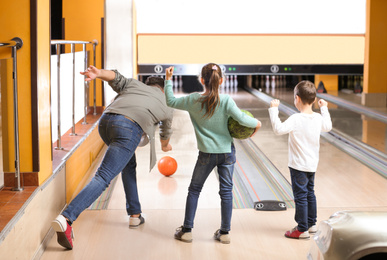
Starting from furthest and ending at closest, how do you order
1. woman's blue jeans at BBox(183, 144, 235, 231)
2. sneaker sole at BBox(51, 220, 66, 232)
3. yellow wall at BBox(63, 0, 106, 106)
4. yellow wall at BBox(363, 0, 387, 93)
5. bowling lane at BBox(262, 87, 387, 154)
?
yellow wall at BBox(363, 0, 387, 93) < yellow wall at BBox(63, 0, 106, 106) < bowling lane at BBox(262, 87, 387, 154) < woman's blue jeans at BBox(183, 144, 235, 231) < sneaker sole at BBox(51, 220, 66, 232)

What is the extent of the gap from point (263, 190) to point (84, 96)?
7.22 ft

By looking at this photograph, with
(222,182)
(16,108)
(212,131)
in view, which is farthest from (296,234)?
(16,108)

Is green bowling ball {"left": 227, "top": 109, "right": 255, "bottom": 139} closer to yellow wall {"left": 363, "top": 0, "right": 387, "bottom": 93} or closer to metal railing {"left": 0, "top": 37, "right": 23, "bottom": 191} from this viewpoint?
metal railing {"left": 0, "top": 37, "right": 23, "bottom": 191}

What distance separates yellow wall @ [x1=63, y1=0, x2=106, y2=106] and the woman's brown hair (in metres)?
3.34

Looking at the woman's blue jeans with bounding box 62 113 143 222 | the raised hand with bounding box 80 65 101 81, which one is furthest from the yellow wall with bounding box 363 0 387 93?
the raised hand with bounding box 80 65 101 81

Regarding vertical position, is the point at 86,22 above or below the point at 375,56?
above

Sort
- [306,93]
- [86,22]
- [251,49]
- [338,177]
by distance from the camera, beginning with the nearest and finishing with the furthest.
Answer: [306,93], [338,177], [86,22], [251,49]

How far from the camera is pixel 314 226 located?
3.38 metres

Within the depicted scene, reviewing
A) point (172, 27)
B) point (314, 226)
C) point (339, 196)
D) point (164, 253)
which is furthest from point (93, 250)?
point (172, 27)

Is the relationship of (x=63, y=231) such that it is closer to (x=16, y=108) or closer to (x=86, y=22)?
(x=16, y=108)

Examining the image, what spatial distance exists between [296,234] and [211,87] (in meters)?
0.95

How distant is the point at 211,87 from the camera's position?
3.17m

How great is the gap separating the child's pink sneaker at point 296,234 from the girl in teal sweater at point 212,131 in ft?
1.15

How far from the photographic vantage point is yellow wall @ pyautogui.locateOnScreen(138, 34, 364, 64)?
975 centimetres
